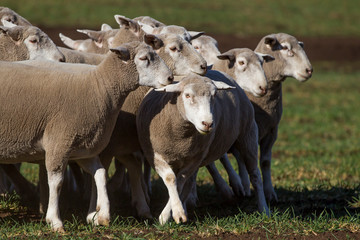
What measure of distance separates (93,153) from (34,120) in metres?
0.62

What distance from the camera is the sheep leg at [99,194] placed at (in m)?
5.71

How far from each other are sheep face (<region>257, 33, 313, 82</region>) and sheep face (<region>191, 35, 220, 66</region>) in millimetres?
648

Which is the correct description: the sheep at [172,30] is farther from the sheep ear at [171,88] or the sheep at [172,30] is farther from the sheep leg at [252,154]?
the sheep ear at [171,88]

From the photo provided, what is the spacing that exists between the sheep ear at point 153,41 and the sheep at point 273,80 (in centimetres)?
182

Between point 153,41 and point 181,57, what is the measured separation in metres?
0.33

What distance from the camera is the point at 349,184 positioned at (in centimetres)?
844

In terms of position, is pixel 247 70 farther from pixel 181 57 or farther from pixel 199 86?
pixel 199 86

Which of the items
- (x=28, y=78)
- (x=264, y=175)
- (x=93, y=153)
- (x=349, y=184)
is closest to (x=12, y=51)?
(x=28, y=78)

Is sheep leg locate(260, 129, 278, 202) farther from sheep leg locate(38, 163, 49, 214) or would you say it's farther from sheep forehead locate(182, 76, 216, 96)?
sheep leg locate(38, 163, 49, 214)

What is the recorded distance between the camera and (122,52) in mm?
5734

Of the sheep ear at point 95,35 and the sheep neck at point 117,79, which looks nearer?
the sheep neck at point 117,79

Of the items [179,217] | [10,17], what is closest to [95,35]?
[10,17]

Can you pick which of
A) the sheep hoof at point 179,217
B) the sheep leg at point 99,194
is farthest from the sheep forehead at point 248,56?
the sheep hoof at point 179,217

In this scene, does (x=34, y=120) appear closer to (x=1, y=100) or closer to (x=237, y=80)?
(x=1, y=100)
